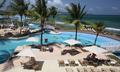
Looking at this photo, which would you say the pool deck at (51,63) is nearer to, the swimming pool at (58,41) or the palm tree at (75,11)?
the palm tree at (75,11)

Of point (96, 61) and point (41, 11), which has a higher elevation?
point (41, 11)

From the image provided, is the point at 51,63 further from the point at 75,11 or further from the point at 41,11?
the point at 75,11

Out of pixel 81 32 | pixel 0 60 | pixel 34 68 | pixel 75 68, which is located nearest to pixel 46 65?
pixel 34 68

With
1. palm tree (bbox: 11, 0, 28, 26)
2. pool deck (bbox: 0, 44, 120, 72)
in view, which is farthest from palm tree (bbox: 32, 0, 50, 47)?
palm tree (bbox: 11, 0, 28, 26)

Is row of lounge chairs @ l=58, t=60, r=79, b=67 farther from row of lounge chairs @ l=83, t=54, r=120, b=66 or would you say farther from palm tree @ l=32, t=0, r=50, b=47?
palm tree @ l=32, t=0, r=50, b=47

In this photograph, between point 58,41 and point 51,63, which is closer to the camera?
point 51,63

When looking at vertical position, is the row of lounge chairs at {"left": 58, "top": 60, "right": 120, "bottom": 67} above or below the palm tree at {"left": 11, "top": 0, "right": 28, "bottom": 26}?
below

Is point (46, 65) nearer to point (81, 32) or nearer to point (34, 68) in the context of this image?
point (34, 68)

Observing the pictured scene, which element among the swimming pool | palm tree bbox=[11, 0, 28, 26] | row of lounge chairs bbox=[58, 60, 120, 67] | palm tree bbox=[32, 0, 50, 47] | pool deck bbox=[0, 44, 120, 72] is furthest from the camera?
palm tree bbox=[11, 0, 28, 26]

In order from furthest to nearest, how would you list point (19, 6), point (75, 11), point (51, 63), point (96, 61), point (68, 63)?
point (19, 6) < point (75, 11) < point (96, 61) < point (51, 63) < point (68, 63)

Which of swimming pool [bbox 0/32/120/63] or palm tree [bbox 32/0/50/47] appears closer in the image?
palm tree [bbox 32/0/50/47]

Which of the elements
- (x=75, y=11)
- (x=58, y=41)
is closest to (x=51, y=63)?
(x=75, y=11)

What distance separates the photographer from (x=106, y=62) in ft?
71.8

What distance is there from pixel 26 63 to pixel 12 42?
1437cm
